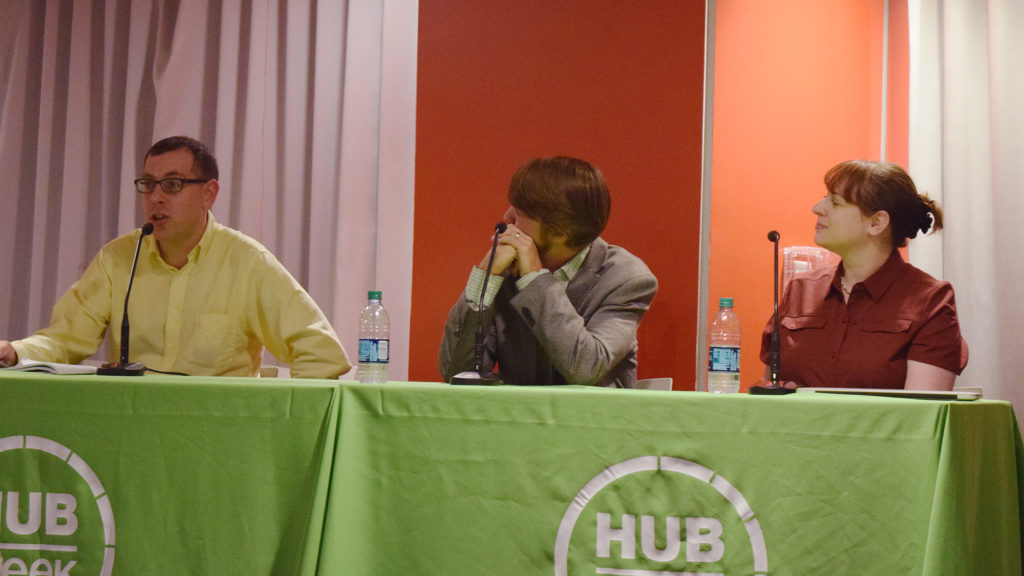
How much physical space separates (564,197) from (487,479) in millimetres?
1140

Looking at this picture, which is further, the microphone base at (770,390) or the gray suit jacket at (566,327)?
the gray suit jacket at (566,327)

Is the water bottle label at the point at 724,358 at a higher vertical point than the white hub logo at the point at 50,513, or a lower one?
higher

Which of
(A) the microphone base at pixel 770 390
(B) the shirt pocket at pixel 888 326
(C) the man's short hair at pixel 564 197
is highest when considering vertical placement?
(C) the man's short hair at pixel 564 197

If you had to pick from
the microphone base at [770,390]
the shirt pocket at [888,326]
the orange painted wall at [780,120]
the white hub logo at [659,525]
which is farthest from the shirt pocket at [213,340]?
the shirt pocket at [888,326]

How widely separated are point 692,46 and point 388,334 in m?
1.74

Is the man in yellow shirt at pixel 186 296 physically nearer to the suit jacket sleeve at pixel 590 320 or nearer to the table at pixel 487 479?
the suit jacket sleeve at pixel 590 320

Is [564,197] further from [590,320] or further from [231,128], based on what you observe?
[231,128]

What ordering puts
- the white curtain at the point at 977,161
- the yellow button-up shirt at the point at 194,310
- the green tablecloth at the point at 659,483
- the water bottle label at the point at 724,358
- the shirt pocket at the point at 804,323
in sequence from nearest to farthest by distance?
1. the green tablecloth at the point at 659,483
2. the water bottle label at the point at 724,358
3. the yellow button-up shirt at the point at 194,310
4. the shirt pocket at the point at 804,323
5. the white curtain at the point at 977,161

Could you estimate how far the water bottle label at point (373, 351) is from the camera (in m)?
2.24

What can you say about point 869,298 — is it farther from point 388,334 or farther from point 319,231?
point 319,231

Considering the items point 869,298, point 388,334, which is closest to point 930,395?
point 869,298

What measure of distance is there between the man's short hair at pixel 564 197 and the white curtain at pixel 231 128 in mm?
1409

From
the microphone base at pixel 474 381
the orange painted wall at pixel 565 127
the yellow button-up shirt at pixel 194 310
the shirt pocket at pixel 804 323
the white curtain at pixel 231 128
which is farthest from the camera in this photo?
the white curtain at pixel 231 128

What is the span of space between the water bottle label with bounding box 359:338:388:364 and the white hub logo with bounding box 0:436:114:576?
688 millimetres
